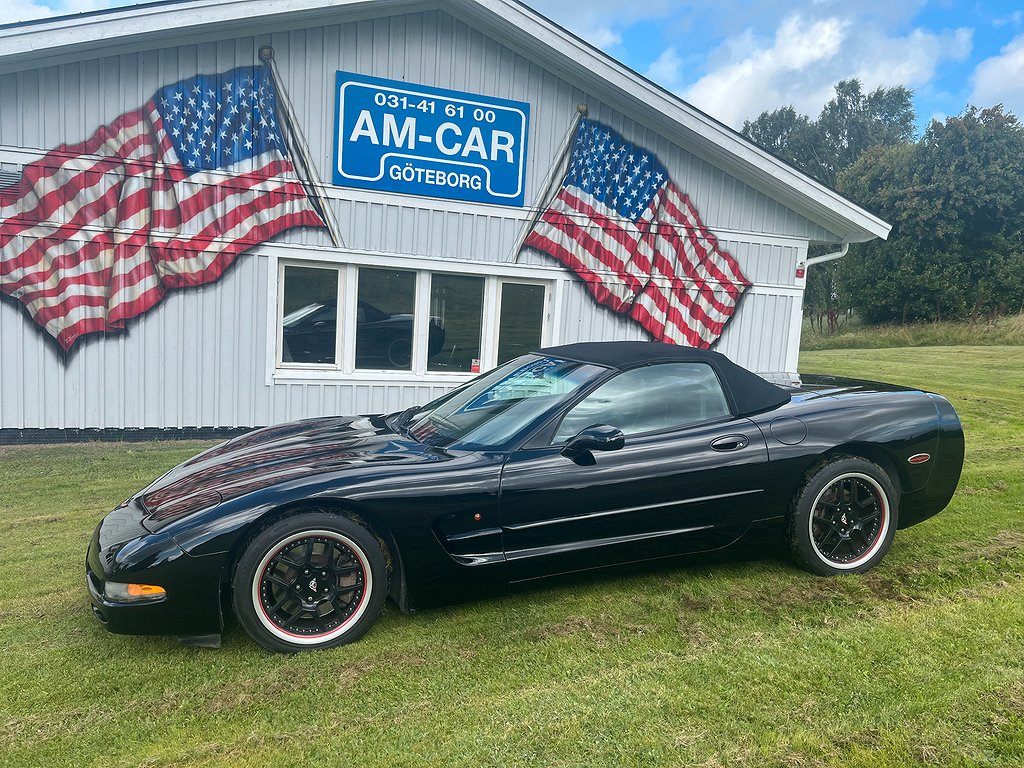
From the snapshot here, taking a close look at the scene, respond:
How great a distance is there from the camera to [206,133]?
777cm

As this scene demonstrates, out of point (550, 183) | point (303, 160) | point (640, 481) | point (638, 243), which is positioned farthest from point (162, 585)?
point (638, 243)

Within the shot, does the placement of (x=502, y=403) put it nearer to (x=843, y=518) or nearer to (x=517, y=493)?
(x=517, y=493)

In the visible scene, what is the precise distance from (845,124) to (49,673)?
64.0 meters

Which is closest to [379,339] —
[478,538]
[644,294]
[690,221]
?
[644,294]

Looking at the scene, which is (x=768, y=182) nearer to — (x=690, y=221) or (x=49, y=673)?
(x=690, y=221)

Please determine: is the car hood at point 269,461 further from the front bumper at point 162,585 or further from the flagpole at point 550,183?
the flagpole at point 550,183

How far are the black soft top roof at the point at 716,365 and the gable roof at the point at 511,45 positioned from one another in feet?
18.6

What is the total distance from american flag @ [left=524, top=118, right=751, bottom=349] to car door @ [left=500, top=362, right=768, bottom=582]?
5600mm

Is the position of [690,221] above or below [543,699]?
above

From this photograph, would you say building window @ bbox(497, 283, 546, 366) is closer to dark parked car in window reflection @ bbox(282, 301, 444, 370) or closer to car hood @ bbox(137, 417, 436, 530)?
dark parked car in window reflection @ bbox(282, 301, 444, 370)

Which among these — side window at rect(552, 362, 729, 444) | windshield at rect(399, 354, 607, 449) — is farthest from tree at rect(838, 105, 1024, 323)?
windshield at rect(399, 354, 607, 449)

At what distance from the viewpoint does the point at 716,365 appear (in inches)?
164

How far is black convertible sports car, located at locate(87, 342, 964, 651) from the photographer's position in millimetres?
3105

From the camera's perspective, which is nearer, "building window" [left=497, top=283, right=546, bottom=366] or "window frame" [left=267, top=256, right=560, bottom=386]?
"window frame" [left=267, top=256, right=560, bottom=386]
